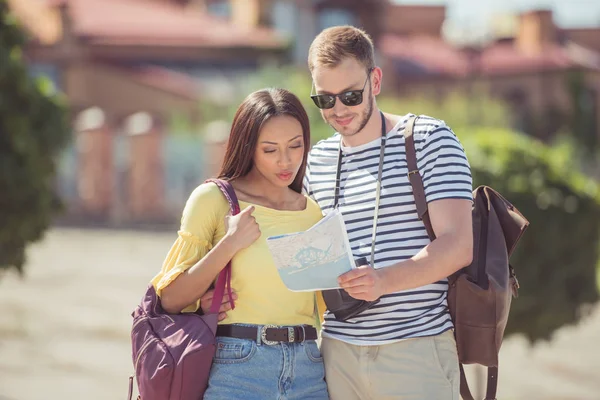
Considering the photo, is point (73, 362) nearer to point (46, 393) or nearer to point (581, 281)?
point (46, 393)

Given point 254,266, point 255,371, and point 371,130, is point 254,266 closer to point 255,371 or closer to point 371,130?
point 255,371

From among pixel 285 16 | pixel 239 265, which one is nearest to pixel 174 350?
pixel 239 265

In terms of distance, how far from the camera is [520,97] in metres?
40.0

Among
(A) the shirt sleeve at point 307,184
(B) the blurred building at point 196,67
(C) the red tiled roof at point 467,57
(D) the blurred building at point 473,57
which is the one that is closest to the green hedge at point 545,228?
(A) the shirt sleeve at point 307,184

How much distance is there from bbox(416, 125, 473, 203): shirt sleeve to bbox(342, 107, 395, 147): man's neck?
207 mm

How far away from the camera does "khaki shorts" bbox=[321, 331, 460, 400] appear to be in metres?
3.25

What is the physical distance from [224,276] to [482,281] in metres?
0.82

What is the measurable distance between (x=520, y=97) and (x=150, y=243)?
21.8 meters

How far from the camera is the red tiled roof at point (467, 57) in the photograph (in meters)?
39.1

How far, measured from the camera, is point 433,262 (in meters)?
3.10

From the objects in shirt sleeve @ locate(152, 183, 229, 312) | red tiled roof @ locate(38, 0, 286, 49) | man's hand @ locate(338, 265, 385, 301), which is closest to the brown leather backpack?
man's hand @ locate(338, 265, 385, 301)

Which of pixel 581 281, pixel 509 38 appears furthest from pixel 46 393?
pixel 509 38

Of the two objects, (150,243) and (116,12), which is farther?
(116,12)

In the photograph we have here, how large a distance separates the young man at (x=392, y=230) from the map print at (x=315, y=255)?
20 centimetres
